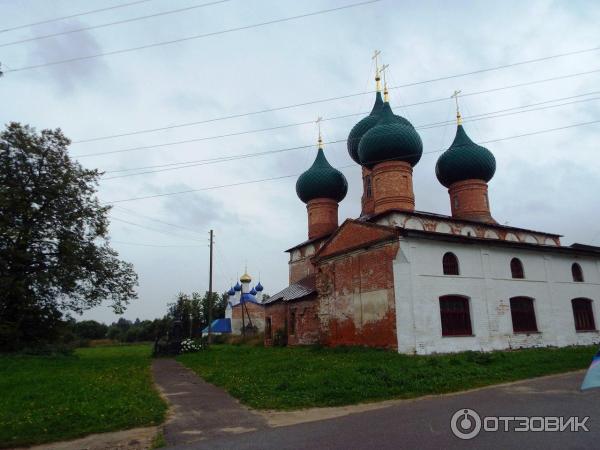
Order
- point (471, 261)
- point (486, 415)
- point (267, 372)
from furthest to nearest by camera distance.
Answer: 1. point (471, 261)
2. point (267, 372)
3. point (486, 415)

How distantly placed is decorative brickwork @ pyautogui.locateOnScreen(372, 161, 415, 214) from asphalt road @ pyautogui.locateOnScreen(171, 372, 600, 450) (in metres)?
14.7

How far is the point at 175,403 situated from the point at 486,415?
256 inches

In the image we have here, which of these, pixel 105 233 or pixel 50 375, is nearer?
pixel 50 375

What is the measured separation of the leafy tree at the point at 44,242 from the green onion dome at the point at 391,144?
1567 cm

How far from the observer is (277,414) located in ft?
Answer: 26.9

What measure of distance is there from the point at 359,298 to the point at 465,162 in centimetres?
1266

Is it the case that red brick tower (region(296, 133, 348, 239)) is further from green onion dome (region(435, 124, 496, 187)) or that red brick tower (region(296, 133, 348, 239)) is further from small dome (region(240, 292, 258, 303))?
small dome (region(240, 292, 258, 303))

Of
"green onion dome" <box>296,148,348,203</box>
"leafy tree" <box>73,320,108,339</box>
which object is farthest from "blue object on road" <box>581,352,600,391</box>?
"leafy tree" <box>73,320,108,339</box>

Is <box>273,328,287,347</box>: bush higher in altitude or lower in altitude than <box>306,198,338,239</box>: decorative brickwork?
lower

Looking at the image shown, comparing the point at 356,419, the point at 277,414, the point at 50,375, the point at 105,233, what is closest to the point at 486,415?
the point at 356,419

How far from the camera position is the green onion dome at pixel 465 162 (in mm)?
26391

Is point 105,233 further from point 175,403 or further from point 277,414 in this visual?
point 277,414

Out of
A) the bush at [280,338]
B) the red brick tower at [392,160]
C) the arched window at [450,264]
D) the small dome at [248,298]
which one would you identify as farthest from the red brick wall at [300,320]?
the small dome at [248,298]

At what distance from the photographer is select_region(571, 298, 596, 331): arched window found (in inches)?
852
